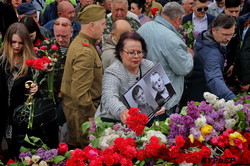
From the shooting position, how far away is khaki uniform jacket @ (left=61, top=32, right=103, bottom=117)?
4395mm

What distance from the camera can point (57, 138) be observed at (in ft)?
15.6

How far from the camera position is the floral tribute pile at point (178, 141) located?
2932mm

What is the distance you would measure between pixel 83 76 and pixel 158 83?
0.88m

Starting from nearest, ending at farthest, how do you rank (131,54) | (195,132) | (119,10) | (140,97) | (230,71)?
(195,132)
(140,97)
(131,54)
(230,71)
(119,10)

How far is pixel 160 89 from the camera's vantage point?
3828 mm

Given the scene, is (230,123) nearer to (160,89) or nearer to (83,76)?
(160,89)

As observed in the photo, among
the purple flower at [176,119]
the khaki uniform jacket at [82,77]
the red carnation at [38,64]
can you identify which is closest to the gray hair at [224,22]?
the khaki uniform jacket at [82,77]

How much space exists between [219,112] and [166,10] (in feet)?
6.72

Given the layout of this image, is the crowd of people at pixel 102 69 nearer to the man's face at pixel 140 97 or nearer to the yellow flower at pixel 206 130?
the man's face at pixel 140 97

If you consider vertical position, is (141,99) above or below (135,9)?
above

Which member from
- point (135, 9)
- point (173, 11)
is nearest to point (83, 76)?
point (173, 11)

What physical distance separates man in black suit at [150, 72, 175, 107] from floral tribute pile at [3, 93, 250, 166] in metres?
0.43

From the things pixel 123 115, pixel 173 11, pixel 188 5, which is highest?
pixel 173 11

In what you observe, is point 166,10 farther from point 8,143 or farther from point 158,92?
point 8,143
